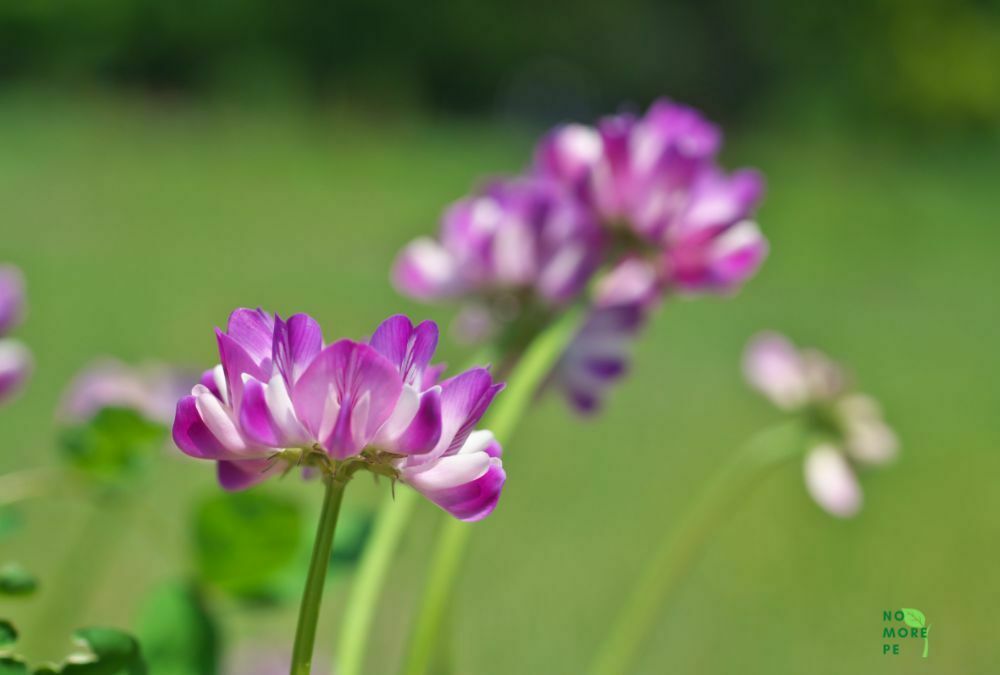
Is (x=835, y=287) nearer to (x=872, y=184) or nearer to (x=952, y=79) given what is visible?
(x=872, y=184)

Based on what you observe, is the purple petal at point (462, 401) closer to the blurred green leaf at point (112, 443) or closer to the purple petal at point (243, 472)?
the purple petal at point (243, 472)

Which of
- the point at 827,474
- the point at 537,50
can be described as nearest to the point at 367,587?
the point at 827,474

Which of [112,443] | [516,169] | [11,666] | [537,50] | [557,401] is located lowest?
[11,666]

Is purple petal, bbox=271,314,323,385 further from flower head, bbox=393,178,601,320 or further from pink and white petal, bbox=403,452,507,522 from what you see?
flower head, bbox=393,178,601,320

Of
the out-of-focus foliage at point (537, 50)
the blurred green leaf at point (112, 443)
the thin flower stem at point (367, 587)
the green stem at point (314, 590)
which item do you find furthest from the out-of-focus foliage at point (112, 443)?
the out-of-focus foliage at point (537, 50)

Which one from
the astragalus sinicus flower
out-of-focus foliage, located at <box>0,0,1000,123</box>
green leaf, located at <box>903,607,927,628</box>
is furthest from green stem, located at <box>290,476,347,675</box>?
out-of-focus foliage, located at <box>0,0,1000,123</box>

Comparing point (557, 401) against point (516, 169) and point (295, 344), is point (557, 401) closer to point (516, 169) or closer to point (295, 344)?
point (295, 344)
